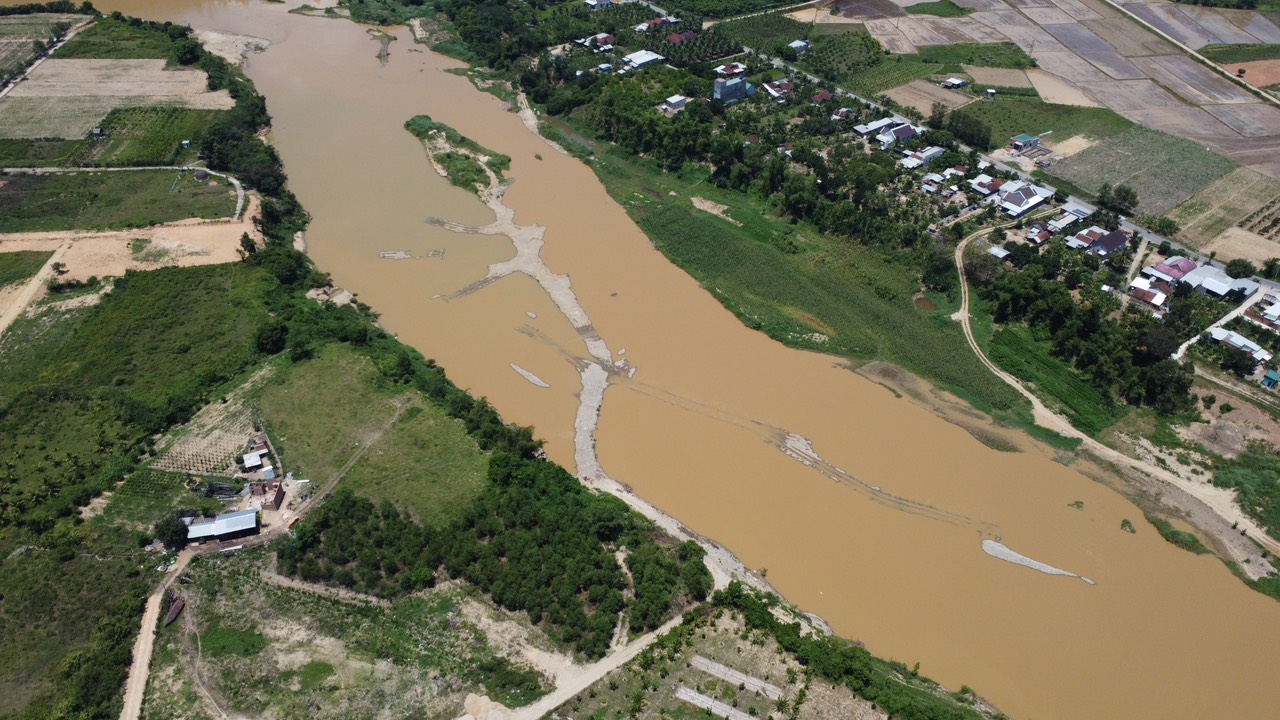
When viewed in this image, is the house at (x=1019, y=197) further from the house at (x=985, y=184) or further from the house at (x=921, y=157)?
the house at (x=921, y=157)

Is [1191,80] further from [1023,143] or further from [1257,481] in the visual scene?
[1257,481]

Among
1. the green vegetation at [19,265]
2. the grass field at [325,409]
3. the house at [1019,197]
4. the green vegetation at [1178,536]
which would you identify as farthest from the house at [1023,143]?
the green vegetation at [19,265]

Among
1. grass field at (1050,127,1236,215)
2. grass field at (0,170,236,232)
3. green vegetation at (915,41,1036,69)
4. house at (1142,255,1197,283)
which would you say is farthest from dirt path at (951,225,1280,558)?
grass field at (0,170,236,232)

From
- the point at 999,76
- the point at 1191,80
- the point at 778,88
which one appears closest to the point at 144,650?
the point at 778,88

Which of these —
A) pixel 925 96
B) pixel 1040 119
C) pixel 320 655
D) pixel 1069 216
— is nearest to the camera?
pixel 320 655

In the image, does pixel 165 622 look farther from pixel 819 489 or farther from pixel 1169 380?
pixel 1169 380

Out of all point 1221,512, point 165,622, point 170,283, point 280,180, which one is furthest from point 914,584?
point 280,180
